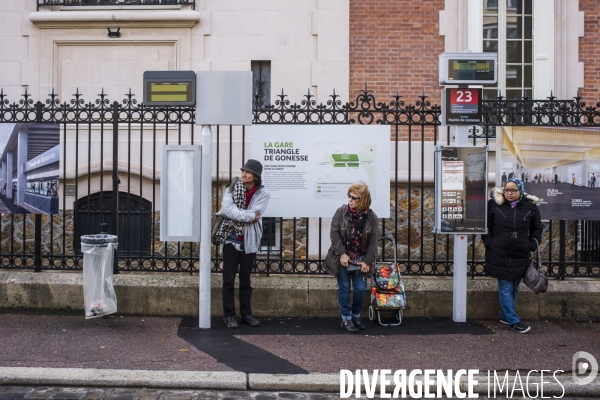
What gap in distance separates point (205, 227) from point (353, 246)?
1.64 meters

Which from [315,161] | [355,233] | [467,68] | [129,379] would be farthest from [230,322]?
[467,68]

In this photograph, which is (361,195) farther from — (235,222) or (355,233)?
(235,222)

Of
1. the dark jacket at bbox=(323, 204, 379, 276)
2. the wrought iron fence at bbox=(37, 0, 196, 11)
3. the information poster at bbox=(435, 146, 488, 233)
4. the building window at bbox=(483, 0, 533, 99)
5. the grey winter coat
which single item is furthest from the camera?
the building window at bbox=(483, 0, 533, 99)

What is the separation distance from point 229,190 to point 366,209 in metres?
1.52

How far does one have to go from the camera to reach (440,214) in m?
7.13

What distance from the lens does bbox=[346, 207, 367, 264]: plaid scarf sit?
679cm

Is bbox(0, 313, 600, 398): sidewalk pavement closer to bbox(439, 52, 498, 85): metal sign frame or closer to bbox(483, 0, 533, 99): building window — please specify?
bbox(439, 52, 498, 85): metal sign frame

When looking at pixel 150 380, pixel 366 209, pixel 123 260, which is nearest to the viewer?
pixel 150 380

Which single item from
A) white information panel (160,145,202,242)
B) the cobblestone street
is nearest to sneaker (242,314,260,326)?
white information panel (160,145,202,242)

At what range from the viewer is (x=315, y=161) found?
7516 mm

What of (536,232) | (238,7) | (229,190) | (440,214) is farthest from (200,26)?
(536,232)

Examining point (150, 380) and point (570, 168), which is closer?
point (150, 380)

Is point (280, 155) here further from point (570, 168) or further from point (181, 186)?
point (570, 168)

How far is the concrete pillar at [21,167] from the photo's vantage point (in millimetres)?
7781
